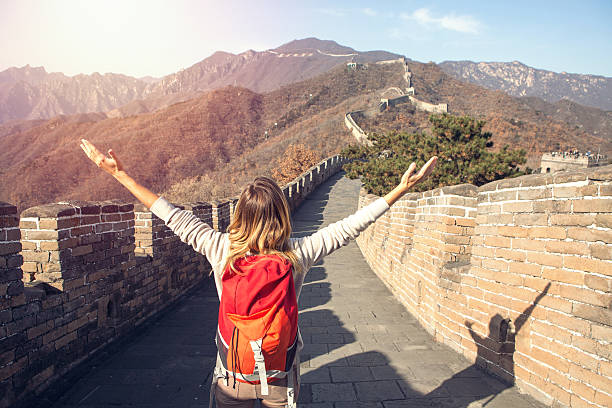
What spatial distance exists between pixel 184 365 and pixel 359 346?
1745mm

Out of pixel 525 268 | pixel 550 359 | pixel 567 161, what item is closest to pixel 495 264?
pixel 525 268

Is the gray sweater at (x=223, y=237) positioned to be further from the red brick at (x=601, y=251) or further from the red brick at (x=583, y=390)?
the red brick at (x=583, y=390)

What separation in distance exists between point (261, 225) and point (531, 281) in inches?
89.2

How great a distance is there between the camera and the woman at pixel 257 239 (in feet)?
5.75

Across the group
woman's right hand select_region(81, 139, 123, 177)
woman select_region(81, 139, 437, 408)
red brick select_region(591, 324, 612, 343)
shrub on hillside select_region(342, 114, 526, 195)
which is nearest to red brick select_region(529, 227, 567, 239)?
red brick select_region(591, 324, 612, 343)

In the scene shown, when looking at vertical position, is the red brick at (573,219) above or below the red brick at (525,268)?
above

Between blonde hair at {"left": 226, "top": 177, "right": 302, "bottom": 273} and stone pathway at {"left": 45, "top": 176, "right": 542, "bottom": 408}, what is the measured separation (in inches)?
66.7

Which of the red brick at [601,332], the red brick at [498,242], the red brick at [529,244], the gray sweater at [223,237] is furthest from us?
the red brick at [498,242]

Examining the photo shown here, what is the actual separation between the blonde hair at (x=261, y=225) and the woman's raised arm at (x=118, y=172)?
0.51 m

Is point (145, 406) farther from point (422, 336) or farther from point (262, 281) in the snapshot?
point (422, 336)

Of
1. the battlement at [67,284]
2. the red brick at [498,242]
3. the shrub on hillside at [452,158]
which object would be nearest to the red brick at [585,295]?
the red brick at [498,242]

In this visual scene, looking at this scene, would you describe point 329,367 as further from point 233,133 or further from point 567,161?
point 233,133

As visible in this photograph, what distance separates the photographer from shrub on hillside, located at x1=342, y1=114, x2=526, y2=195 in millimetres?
10141

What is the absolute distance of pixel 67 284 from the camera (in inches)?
130
